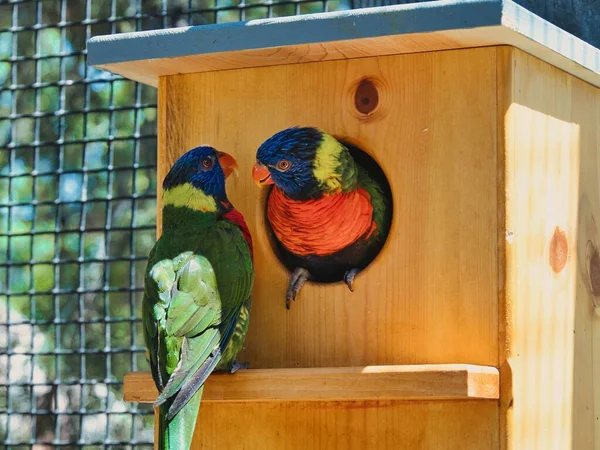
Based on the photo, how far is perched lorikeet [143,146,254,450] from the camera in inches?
101

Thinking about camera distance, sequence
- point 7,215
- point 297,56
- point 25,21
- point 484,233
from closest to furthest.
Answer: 1. point 484,233
2. point 297,56
3. point 7,215
4. point 25,21

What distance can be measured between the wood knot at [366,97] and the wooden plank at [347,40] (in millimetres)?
75

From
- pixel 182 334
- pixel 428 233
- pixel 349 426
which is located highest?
pixel 428 233

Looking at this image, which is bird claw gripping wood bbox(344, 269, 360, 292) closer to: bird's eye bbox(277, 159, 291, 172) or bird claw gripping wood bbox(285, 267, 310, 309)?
bird claw gripping wood bbox(285, 267, 310, 309)

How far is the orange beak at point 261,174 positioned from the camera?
2793mm

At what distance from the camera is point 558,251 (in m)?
2.76

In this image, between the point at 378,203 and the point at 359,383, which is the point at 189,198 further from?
the point at 359,383

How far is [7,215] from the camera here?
4.75m

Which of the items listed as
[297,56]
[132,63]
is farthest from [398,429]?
[132,63]

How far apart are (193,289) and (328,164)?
465mm

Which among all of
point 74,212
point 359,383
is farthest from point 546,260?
point 74,212

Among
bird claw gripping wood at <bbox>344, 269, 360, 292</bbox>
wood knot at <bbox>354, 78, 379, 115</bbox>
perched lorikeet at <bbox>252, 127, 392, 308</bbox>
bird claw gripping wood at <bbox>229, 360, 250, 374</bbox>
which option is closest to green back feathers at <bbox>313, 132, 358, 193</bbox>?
perched lorikeet at <bbox>252, 127, 392, 308</bbox>

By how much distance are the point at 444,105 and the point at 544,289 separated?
0.50m

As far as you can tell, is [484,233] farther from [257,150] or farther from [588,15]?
[588,15]
